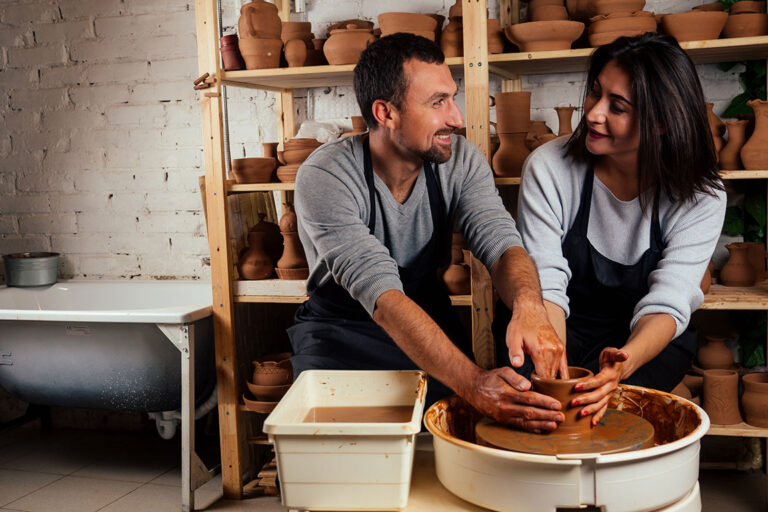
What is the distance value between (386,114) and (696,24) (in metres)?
1.19

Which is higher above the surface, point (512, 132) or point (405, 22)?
point (405, 22)

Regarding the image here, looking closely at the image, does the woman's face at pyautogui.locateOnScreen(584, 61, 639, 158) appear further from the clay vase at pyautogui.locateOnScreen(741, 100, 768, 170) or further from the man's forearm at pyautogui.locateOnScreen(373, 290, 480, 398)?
the man's forearm at pyautogui.locateOnScreen(373, 290, 480, 398)

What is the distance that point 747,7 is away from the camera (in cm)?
264

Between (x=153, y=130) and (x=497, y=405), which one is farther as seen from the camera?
(x=153, y=130)

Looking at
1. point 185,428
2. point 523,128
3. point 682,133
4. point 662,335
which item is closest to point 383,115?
point 523,128

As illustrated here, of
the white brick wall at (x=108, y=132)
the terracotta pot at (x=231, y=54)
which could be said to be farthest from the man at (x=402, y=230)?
the white brick wall at (x=108, y=132)

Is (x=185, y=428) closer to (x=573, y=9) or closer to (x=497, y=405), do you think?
(x=497, y=405)

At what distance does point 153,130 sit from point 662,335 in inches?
109

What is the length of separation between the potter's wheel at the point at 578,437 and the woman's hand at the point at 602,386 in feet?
0.12

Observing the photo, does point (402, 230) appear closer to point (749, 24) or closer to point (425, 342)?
point (425, 342)

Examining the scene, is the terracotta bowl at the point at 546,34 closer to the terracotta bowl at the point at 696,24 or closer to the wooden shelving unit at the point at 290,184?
the wooden shelving unit at the point at 290,184

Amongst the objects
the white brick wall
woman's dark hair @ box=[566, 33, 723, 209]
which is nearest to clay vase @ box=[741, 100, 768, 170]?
woman's dark hair @ box=[566, 33, 723, 209]

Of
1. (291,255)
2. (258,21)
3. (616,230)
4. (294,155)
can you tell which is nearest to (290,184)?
(294,155)

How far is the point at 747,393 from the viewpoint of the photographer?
2689 millimetres
